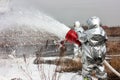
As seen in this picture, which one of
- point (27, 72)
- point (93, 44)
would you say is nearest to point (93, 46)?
point (93, 44)

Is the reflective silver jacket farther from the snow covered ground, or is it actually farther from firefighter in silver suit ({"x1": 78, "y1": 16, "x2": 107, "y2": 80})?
the snow covered ground

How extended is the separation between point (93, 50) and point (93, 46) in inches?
2.8

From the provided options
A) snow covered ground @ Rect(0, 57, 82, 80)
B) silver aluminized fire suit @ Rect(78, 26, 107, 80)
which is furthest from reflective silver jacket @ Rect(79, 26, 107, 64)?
snow covered ground @ Rect(0, 57, 82, 80)

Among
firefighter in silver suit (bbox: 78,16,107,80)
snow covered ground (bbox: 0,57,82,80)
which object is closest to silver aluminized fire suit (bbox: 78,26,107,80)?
firefighter in silver suit (bbox: 78,16,107,80)

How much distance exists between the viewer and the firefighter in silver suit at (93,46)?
7.73 meters

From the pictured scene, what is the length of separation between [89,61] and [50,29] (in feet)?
2.99

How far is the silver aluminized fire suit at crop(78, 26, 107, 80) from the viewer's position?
773cm

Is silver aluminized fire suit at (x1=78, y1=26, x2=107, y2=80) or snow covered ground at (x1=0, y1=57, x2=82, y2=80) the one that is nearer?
silver aluminized fire suit at (x1=78, y1=26, x2=107, y2=80)

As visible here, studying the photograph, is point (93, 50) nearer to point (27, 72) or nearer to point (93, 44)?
point (93, 44)

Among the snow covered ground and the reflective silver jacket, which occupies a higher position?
the reflective silver jacket

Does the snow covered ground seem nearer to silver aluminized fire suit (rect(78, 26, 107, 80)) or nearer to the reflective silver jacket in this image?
silver aluminized fire suit (rect(78, 26, 107, 80))

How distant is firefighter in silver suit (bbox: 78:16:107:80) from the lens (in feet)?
25.3

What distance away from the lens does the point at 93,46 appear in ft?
25.6

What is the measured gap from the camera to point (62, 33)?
7.64 metres
